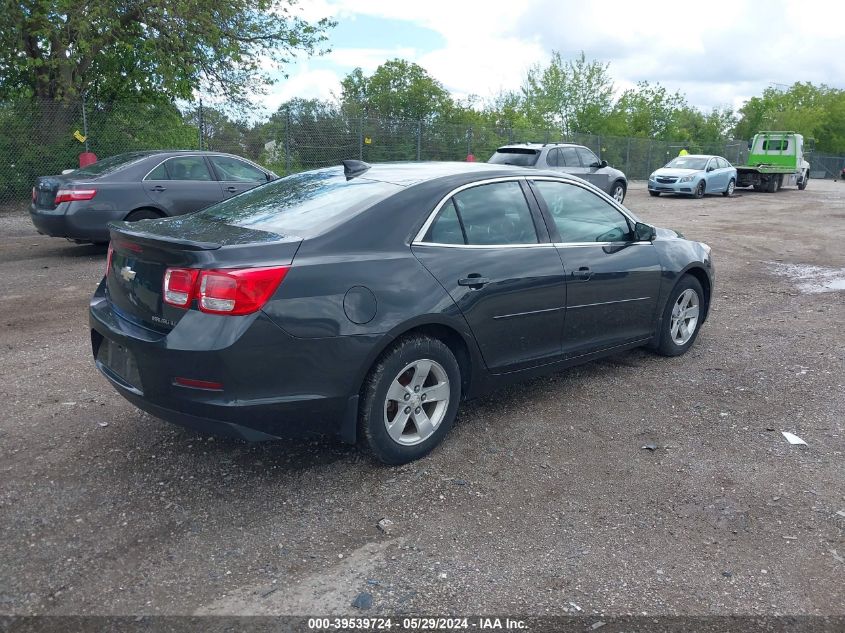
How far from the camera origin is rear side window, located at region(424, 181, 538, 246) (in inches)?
166

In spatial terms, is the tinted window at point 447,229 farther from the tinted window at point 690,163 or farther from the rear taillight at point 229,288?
the tinted window at point 690,163

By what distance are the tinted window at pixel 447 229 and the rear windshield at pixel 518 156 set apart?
13.0m

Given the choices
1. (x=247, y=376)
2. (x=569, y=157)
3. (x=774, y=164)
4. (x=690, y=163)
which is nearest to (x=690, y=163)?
(x=690, y=163)

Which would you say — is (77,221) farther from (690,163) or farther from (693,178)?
(690,163)

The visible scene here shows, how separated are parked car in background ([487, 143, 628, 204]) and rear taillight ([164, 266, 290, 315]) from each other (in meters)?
12.9

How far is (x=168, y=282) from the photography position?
353cm

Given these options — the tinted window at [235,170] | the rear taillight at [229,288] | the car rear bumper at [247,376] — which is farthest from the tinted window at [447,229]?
the tinted window at [235,170]

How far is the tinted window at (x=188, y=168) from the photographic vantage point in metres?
10.5

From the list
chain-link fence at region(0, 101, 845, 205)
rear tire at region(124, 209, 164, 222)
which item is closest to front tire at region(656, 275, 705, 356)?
rear tire at region(124, 209, 164, 222)

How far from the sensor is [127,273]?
3.83m

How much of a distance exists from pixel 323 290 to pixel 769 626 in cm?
235

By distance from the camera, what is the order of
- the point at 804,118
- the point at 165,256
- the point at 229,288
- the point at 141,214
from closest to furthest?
the point at 229,288
the point at 165,256
the point at 141,214
the point at 804,118

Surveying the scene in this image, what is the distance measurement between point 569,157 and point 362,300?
15417mm

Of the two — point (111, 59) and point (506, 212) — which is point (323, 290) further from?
point (111, 59)
